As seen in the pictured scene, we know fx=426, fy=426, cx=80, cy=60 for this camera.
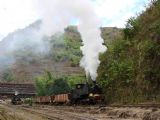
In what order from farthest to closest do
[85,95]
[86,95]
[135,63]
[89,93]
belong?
[85,95] → [86,95] → [89,93] → [135,63]

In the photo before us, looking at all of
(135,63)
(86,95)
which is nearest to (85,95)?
(86,95)

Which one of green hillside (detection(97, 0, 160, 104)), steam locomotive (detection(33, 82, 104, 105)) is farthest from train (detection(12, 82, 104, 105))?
green hillside (detection(97, 0, 160, 104))

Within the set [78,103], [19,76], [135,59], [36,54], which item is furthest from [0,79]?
[135,59]

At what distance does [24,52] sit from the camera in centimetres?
14488

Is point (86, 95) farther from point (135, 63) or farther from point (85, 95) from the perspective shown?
point (135, 63)

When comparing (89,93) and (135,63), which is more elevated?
(135,63)

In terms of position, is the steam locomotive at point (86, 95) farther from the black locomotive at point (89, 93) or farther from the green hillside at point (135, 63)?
the green hillside at point (135, 63)

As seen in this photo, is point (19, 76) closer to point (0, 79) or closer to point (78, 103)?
point (0, 79)

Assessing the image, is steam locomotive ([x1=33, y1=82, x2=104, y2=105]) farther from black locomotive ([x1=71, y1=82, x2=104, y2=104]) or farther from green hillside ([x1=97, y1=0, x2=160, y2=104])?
green hillside ([x1=97, y1=0, x2=160, y2=104])

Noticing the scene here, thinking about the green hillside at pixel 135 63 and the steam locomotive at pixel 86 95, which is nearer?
the green hillside at pixel 135 63

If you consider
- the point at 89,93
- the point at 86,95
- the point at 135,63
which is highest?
the point at 135,63

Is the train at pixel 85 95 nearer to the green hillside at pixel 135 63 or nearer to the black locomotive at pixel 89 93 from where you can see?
the black locomotive at pixel 89 93

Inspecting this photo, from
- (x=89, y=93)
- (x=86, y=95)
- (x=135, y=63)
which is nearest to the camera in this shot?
(x=135, y=63)

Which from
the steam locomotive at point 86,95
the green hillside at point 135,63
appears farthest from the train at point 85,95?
the green hillside at point 135,63
